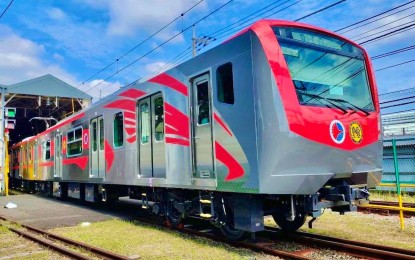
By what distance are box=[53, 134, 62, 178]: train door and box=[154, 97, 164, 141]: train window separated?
8.42 metres

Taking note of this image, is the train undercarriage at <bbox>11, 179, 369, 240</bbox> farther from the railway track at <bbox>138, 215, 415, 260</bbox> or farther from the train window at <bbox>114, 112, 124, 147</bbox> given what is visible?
the train window at <bbox>114, 112, 124, 147</bbox>

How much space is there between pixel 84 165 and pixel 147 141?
474cm

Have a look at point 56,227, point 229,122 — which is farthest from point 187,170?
point 56,227

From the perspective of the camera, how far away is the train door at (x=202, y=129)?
679cm

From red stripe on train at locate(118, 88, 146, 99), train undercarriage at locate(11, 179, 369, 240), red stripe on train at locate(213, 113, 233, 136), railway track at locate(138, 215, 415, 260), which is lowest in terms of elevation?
railway track at locate(138, 215, 415, 260)

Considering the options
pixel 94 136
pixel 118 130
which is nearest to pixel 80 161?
pixel 94 136

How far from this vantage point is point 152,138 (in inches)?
333

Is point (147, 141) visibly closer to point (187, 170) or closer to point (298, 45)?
point (187, 170)

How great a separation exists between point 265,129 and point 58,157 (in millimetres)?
12203

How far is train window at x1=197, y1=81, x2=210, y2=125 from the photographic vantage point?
694 centimetres

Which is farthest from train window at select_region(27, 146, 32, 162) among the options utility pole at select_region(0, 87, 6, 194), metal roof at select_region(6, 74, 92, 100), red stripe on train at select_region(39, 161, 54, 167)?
metal roof at select_region(6, 74, 92, 100)

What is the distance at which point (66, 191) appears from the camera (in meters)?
16.5

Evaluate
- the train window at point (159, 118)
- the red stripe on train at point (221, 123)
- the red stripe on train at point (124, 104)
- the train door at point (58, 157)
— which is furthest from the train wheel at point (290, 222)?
the train door at point (58, 157)

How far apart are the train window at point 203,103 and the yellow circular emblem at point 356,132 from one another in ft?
7.71
